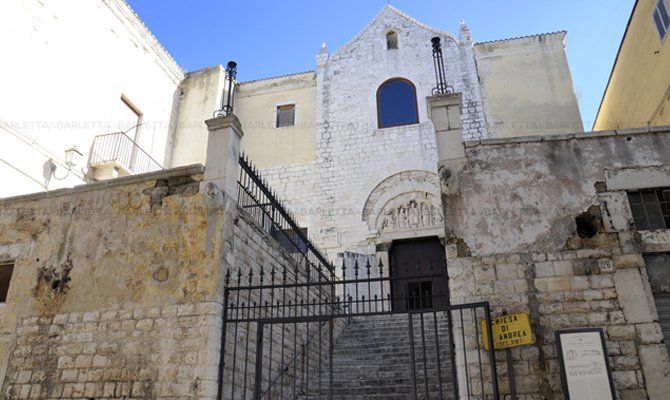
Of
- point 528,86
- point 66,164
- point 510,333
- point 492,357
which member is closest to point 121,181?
point 492,357

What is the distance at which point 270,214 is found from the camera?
387 inches

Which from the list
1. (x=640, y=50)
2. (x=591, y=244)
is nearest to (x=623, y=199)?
(x=591, y=244)

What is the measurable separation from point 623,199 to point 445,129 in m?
2.28

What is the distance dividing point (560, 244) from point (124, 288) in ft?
17.7

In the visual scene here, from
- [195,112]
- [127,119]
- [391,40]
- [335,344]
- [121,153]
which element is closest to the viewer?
[335,344]

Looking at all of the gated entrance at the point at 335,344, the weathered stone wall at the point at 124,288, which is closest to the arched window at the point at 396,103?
the gated entrance at the point at 335,344

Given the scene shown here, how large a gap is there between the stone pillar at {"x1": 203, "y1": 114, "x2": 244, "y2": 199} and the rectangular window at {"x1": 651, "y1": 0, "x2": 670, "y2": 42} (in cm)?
845

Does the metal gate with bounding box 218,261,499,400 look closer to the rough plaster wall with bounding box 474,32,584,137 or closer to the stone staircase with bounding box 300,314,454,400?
the stone staircase with bounding box 300,314,454,400

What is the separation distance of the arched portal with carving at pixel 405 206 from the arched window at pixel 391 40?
463 cm

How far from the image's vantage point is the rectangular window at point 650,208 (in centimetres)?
591

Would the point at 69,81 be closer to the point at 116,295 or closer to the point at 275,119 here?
the point at 275,119

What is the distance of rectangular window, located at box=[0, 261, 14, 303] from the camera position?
7.19 metres

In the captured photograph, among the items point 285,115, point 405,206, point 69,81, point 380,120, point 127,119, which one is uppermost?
point 285,115

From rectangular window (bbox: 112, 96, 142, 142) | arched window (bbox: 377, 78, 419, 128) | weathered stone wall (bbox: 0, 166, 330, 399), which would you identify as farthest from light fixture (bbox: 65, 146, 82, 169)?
arched window (bbox: 377, 78, 419, 128)
